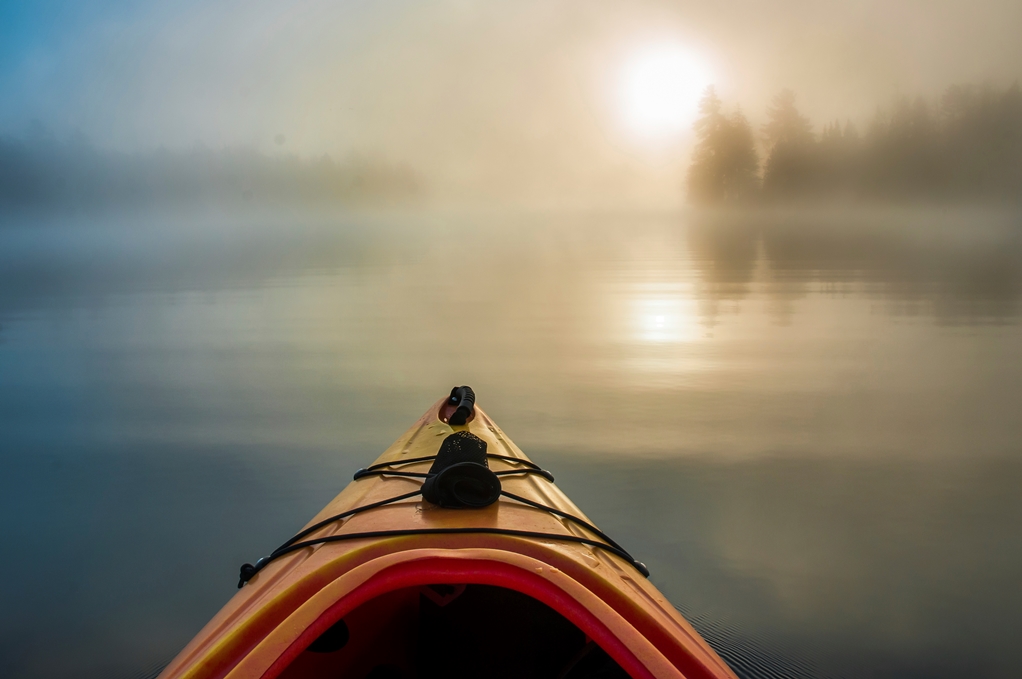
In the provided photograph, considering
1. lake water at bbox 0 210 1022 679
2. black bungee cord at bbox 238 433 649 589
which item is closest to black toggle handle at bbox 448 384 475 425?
black bungee cord at bbox 238 433 649 589

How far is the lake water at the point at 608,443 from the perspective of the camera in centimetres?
182

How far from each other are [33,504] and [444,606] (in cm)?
232

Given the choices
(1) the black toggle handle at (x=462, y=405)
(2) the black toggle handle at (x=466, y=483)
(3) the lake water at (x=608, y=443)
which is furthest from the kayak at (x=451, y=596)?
(3) the lake water at (x=608, y=443)

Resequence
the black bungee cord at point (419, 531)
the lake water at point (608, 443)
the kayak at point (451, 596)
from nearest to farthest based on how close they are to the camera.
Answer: the kayak at point (451, 596) < the black bungee cord at point (419, 531) < the lake water at point (608, 443)

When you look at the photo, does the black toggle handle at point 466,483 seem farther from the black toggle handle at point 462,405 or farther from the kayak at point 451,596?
the black toggle handle at point 462,405

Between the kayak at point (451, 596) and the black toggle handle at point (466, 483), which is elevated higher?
the black toggle handle at point (466, 483)

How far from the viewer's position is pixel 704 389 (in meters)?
4.21

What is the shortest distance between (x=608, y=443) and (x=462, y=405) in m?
1.41

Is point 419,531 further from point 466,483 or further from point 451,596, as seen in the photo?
point 451,596

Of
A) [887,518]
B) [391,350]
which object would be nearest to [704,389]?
[887,518]

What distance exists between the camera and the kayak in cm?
83

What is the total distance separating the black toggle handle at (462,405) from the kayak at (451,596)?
11.7 inches

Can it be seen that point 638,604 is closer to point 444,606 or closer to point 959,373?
point 444,606

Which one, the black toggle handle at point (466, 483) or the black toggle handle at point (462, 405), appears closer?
the black toggle handle at point (466, 483)
